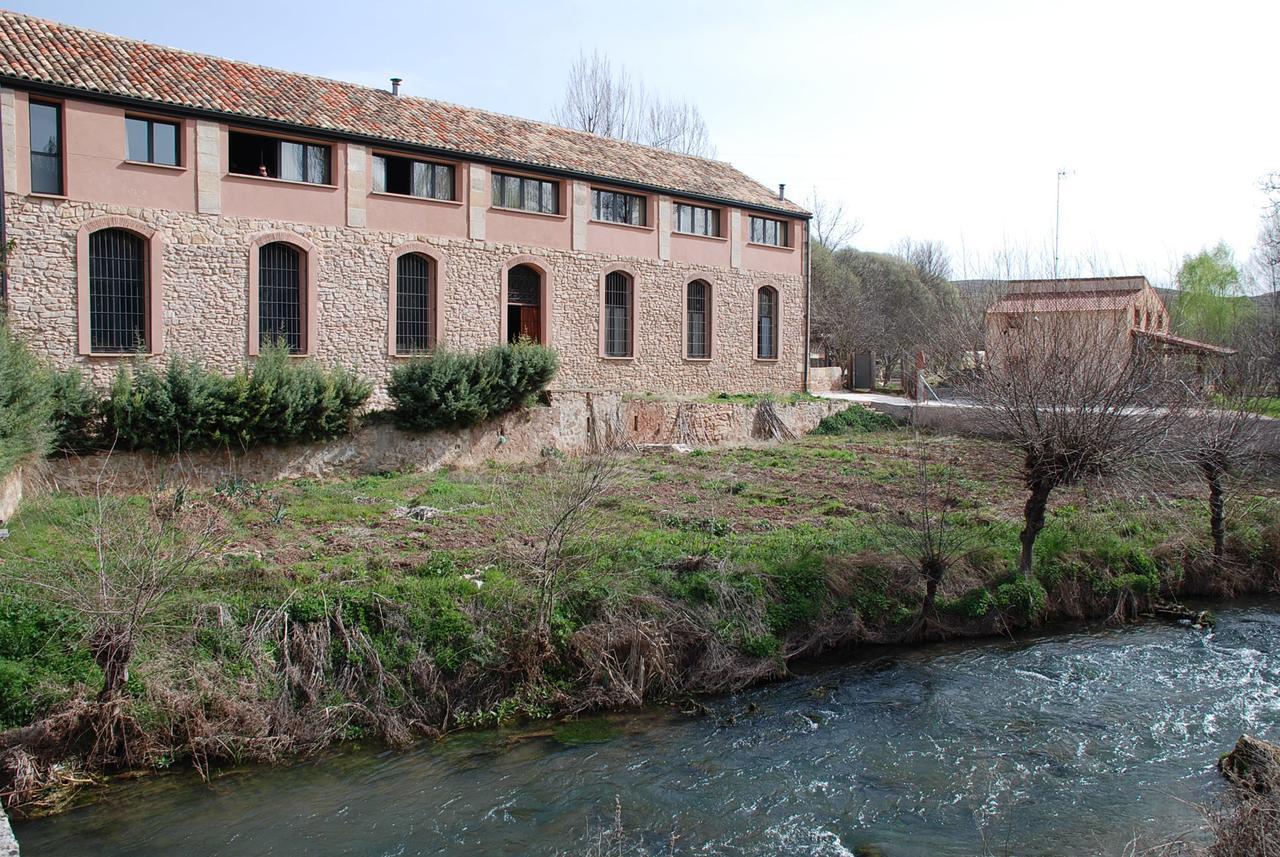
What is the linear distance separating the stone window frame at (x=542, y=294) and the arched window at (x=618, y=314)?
2.08 metres

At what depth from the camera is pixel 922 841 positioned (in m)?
7.72

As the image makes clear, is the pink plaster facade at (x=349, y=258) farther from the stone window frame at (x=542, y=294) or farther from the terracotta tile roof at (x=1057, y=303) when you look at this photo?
the terracotta tile roof at (x=1057, y=303)

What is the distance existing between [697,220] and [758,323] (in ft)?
13.7

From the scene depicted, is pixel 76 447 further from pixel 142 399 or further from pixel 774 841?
pixel 774 841

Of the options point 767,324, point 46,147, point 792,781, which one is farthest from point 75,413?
point 767,324

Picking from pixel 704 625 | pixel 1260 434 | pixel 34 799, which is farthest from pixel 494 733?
pixel 1260 434

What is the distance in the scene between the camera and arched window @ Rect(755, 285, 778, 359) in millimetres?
31414

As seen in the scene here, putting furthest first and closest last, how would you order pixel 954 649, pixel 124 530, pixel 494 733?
pixel 954 649, pixel 494 733, pixel 124 530

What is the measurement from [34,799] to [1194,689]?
475 inches

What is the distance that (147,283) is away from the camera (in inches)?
776

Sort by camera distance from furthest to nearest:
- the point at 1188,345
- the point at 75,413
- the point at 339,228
Answer: the point at 339,228
the point at 75,413
the point at 1188,345

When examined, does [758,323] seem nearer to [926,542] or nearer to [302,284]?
[302,284]

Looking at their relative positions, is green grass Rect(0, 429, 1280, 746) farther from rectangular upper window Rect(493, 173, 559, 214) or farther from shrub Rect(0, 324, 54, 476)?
rectangular upper window Rect(493, 173, 559, 214)

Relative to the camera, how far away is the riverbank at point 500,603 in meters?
9.08
